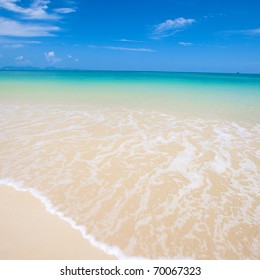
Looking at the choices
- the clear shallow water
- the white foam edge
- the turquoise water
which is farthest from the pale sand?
the turquoise water

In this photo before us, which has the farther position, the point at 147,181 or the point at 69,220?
the point at 147,181

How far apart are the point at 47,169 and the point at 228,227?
4186mm

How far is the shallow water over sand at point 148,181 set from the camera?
3.56 m

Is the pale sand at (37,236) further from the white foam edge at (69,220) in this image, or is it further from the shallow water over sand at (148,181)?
the shallow water over sand at (148,181)

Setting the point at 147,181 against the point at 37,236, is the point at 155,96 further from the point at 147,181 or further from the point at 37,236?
the point at 37,236

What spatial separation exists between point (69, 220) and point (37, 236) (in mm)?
557

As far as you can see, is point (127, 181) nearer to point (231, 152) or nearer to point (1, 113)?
point (231, 152)

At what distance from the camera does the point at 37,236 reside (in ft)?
11.3

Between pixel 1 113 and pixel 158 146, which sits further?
pixel 1 113

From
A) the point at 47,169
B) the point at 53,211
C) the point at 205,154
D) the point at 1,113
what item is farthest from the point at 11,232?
the point at 1,113

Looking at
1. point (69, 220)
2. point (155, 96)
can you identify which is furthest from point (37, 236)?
point (155, 96)

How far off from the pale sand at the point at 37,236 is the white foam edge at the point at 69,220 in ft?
0.21

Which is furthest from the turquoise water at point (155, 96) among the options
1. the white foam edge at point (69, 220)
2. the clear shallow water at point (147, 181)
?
the white foam edge at point (69, 220)
